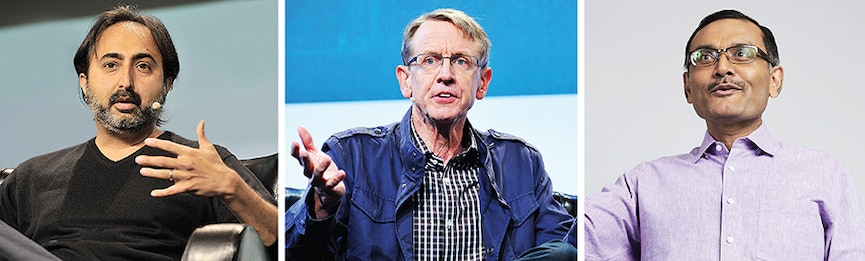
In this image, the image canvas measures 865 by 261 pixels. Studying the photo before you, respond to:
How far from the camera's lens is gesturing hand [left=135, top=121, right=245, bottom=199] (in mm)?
3332

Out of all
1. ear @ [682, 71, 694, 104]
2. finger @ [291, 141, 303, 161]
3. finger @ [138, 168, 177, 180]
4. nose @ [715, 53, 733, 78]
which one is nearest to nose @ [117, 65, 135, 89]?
finger @ [138, 168, 177, 180]

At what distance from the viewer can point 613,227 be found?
10.7 ft

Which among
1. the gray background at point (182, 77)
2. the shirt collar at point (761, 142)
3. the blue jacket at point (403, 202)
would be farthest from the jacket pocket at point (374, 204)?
the shirt collar at point (761, 142)

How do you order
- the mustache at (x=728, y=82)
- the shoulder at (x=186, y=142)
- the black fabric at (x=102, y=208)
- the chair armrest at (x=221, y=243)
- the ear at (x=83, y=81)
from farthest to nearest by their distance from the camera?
the ear at (x=83, y=81) < the shoulder at (x=186, y=142) < the black fabric at (x=102, y=208) < the mustache at (x=728, y=82) < the chair armrest at (x=221, y=243)

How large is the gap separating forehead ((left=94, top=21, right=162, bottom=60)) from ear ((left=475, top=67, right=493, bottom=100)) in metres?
1.41

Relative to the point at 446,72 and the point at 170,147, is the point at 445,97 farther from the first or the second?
the point at 170,147

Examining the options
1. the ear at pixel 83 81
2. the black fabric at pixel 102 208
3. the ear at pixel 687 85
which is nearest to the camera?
the ear at pixel 687 85

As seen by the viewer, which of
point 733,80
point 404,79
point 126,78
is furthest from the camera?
point 126,78

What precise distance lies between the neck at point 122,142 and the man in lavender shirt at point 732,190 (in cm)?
184

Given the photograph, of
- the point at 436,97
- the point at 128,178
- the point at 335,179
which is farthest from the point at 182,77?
the point at 436,97

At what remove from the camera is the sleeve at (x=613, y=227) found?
3260 millimetres

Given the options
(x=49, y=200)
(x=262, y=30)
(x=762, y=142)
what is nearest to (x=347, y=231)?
(x=262, y=30)

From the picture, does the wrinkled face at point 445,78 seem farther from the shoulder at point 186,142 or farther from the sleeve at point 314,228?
the shoulder at point 186,142

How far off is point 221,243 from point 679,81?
70.3 inches
